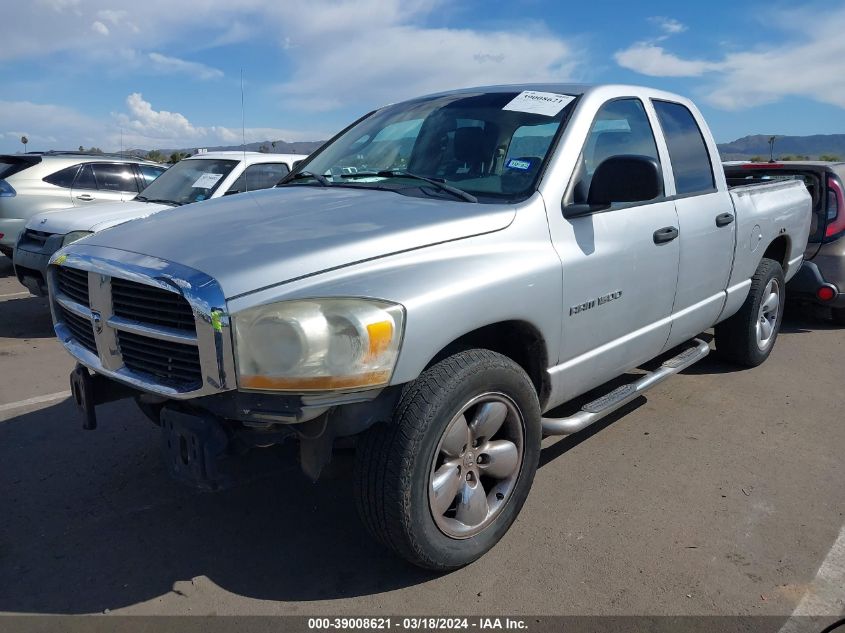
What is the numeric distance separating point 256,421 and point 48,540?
146 centimetres

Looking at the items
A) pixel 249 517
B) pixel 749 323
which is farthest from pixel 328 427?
pixel 749 323

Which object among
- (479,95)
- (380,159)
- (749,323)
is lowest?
(749,323)

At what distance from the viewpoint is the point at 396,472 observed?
7.85ft

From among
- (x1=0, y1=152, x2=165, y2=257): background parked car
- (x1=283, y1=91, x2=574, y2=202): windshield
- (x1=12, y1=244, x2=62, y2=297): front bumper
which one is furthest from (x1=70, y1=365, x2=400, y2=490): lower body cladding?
(x1=0, y1=152, x2=165, y2=257): background parked car

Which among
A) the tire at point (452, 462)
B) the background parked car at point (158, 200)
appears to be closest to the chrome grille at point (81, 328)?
the tire at point (452, 462)

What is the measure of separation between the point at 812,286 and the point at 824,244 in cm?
41

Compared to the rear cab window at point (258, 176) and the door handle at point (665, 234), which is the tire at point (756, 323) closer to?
the door handle at point (665, 234)

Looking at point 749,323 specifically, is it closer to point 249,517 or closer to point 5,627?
point 249,517

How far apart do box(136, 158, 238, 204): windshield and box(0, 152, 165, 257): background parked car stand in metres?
1.87

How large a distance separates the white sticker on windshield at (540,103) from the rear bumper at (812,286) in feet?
12.9

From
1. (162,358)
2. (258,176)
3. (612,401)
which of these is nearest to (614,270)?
(612,401)

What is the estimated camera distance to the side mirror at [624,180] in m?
3.00

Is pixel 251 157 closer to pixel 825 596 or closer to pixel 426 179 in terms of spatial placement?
pixel 426 179

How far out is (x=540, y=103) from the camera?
11.4 feet
